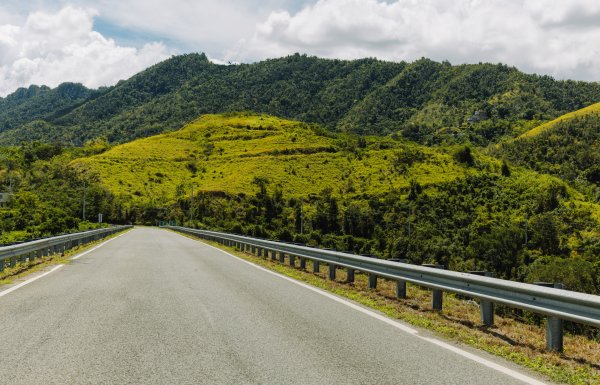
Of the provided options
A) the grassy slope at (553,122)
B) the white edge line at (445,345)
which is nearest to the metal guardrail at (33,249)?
the white edge line at (445,345)

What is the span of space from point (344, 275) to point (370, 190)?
11022cm

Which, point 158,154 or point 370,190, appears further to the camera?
point 158,154

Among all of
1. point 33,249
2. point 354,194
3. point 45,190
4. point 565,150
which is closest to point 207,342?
point 33,249

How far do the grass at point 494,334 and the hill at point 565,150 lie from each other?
159 metres

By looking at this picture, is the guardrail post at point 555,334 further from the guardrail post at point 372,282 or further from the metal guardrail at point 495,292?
the guardrail post at point 372,282

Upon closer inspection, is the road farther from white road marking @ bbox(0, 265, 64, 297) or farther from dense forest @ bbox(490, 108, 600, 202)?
dense forest @ bbox(490, 108, 600, 202)

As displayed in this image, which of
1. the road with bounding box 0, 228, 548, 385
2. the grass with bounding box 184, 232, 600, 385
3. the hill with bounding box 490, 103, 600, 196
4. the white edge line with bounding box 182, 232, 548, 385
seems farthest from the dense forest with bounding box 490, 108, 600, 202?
the road with bounding box 0, 228, 548, 385

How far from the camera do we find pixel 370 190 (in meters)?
124

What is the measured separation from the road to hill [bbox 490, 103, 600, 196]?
16209 centimetres

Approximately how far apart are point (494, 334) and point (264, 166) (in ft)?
425

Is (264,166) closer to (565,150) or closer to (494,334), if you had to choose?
(565,150)

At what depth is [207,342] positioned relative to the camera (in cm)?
635

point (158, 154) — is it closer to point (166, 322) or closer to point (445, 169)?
Answer: point (445, 169)

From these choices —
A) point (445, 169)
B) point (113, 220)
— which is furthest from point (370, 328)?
point (445, 169)
